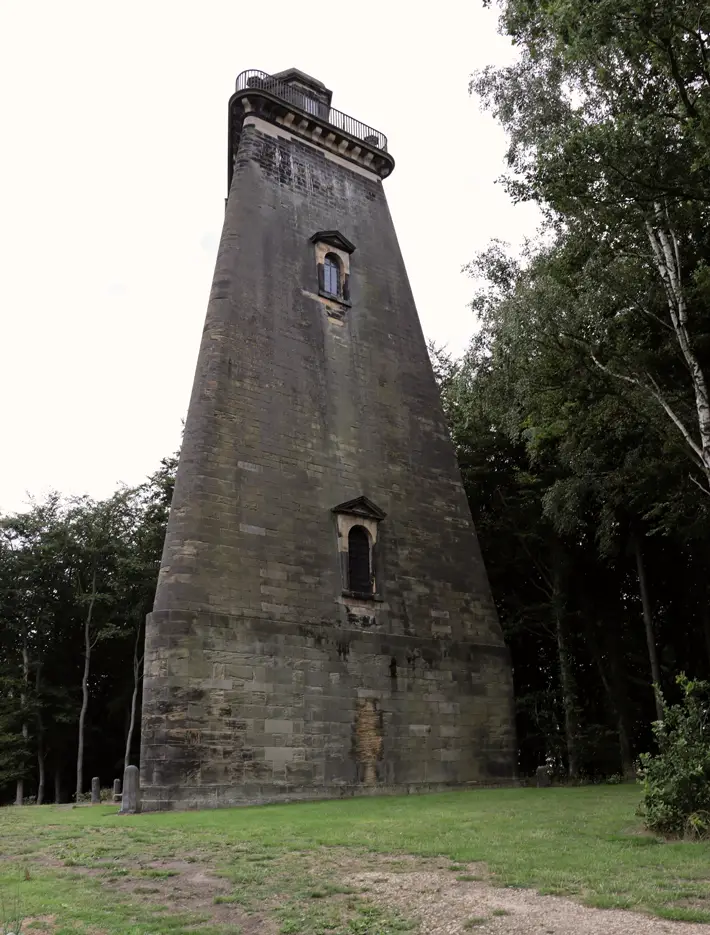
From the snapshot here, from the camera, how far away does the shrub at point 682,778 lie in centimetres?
852

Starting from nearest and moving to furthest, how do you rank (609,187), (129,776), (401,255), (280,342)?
(609,187)
(129,776)
(280,342)
(401,255)

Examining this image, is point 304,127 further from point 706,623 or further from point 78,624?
point 78,624

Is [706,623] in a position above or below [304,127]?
below

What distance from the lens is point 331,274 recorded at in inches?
856

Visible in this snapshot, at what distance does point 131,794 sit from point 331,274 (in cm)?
1411

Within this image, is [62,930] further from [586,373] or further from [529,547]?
[529,547]

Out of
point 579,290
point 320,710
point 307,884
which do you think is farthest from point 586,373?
point 307,884

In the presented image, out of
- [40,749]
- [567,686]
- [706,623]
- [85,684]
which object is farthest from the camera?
[40,749]

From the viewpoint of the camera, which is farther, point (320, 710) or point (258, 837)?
point (320, 710)

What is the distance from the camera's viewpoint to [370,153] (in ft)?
80.4

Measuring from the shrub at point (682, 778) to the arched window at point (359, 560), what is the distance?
31.3 ft

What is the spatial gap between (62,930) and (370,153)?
76.6 ft

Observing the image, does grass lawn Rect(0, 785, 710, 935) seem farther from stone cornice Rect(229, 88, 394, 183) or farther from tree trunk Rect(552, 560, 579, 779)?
stone cornice Rect(229, 88, 394, 183)

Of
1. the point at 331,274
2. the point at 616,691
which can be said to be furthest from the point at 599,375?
the point at 616,691
